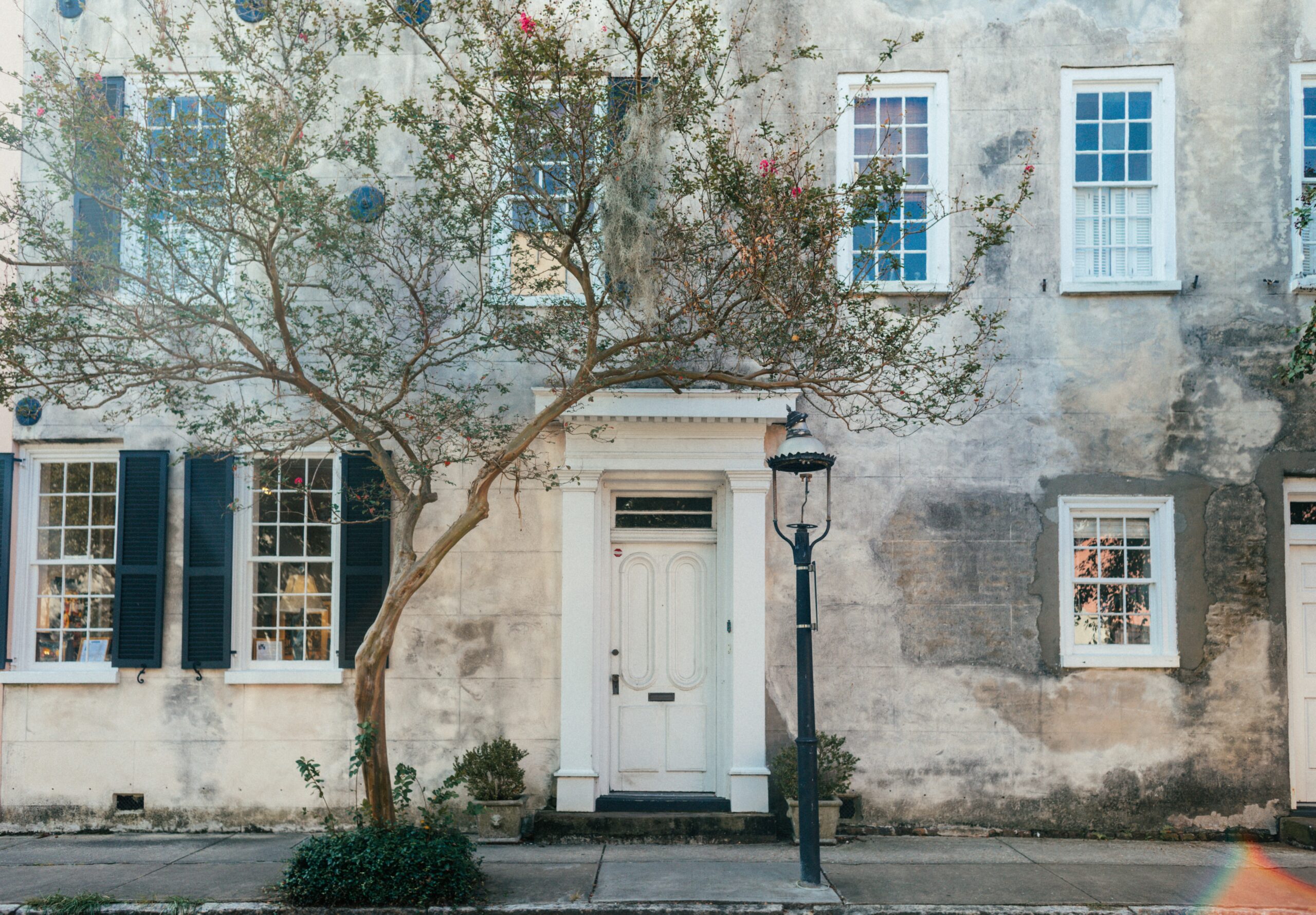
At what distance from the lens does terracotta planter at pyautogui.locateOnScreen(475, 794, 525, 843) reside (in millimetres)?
8664

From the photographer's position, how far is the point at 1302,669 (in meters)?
9.38

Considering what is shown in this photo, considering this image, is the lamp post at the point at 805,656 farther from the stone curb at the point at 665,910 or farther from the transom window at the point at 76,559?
the transom window at the point at 76,559

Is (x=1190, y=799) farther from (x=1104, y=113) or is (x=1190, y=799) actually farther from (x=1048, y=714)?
(x=1104, y=113)

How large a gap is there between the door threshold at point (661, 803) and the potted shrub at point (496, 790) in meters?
0.72

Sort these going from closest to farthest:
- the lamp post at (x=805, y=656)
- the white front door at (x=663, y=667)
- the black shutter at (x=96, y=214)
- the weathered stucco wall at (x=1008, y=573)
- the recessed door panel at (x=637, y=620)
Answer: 1. the lamp post at (x=805, y=656)
2. the black shutter at (x=96, y=214)
3. the weathered stucco wall at (x=1008, y=573)
4. the white front door at (x=663, y=667)
5. the recessed door panel at (x=637, y=620)

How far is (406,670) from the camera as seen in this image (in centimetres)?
934

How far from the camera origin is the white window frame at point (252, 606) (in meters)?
9.23

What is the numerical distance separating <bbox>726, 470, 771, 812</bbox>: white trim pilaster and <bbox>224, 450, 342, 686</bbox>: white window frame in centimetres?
346

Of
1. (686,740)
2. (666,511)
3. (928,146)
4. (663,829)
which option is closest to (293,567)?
(666,511)

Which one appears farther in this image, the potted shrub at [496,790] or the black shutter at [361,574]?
the black shutter at [361,574]

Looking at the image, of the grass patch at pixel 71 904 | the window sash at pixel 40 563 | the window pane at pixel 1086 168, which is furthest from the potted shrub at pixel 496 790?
the window pane at pixel 1086 168

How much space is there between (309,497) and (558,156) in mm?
3966

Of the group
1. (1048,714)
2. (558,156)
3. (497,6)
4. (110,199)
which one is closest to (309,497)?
(110,199)

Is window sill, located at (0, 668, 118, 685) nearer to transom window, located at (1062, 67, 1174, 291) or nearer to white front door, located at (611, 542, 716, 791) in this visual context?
white front door, located at (611, 542, 716, 791)
